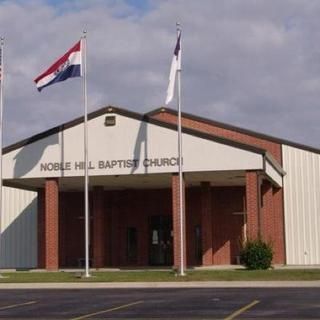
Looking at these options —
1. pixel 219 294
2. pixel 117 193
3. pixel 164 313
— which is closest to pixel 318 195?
pixel 117 193

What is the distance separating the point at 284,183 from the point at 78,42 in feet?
50.5

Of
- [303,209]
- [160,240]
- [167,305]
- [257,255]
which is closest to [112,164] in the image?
[257,255]

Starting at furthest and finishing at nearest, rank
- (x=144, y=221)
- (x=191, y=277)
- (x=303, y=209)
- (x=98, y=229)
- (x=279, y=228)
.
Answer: (x=144, y=221) → (x=303, y=209) → (x=279, y=228) → (x=98, y=229) → (x=191, y=277)

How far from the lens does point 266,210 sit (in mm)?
41344

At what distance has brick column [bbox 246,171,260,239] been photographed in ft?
112

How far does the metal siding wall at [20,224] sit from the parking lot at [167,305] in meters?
24.9

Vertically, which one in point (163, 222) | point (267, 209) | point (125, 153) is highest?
point (125, 153)

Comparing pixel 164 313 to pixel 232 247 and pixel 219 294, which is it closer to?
pixel 219 294

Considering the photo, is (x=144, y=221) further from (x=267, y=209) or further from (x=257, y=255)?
(x=257, y=255)

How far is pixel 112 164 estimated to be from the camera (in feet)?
A: 116

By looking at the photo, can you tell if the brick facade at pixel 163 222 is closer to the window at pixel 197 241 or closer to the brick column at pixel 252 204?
the window at pixel 197 241

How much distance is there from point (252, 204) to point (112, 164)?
6616mm

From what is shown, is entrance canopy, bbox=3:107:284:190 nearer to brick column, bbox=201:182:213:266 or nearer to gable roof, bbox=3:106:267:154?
gable roof, bbox=3:106:267:154

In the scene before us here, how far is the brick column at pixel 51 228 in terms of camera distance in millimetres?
35906
